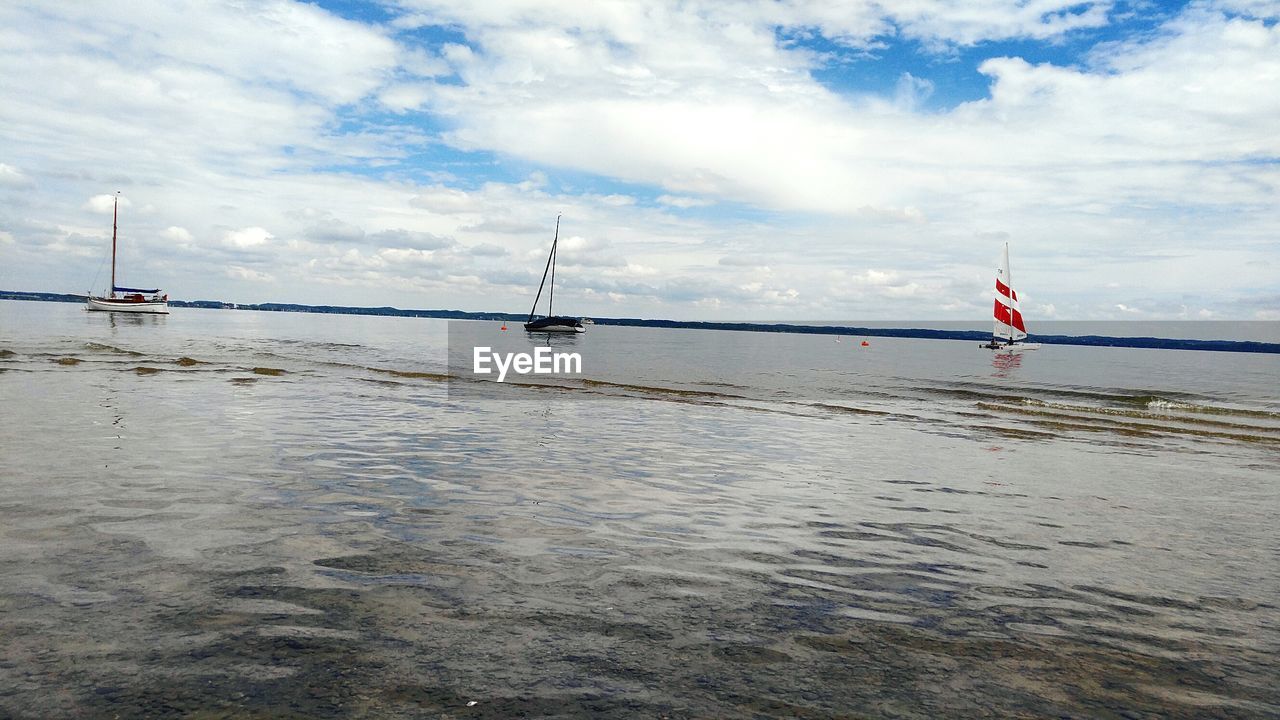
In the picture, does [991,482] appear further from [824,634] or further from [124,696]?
[124,696]

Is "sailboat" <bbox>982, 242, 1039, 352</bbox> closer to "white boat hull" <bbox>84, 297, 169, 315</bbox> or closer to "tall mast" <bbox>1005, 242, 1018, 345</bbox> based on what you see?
"tall mast" <bbox>1005, 242, 1018, 345</bbox>

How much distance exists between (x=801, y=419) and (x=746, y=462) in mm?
11677

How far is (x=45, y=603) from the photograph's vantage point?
5.95 m

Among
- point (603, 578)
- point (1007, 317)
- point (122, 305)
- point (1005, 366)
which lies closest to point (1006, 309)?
point (1007, 317)

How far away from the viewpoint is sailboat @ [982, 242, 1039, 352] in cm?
11644

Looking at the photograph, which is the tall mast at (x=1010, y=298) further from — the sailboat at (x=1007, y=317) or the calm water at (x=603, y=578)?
the calm water at (x=603, y=578)

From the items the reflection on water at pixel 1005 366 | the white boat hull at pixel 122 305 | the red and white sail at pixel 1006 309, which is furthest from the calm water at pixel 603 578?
the white boat hull at pixel 122 305

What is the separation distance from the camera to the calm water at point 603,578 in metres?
4.86

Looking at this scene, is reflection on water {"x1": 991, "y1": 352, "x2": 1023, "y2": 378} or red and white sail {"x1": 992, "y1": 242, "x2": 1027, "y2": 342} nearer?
reflection on water {"x1": 991, "y1": 352, "x2": 1023, "y2": 378}

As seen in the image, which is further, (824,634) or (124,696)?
(824,634)

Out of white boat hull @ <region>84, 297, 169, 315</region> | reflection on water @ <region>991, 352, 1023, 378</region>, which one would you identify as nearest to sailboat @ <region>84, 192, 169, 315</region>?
white boat hull @ <region>84, 297, 169, 315</region>

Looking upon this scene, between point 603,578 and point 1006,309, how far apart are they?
130 metres

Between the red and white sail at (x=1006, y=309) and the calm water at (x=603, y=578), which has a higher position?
the red and white sail at (x=1006, y=309)

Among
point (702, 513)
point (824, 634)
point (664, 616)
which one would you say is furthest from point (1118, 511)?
point (664, 616)
